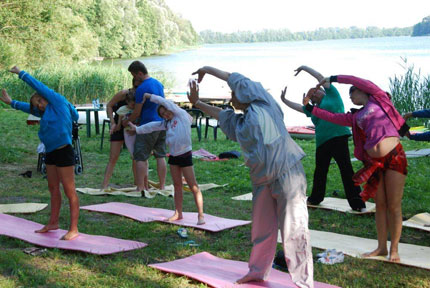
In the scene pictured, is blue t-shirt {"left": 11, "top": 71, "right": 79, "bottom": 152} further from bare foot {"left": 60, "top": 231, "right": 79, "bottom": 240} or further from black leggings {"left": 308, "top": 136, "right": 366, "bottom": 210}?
black leggings {"left": 308, "top": 136, "right": 366, "bottom": 210}

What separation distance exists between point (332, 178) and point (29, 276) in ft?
20.0

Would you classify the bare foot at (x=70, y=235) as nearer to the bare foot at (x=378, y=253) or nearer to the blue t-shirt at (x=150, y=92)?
the blue t-shirt at (x=150, y=92)

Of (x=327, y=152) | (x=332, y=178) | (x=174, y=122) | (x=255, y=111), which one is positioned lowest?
(x=332, y=178)

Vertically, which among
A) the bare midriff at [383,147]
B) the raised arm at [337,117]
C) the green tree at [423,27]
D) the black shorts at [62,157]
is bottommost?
the black shorts at [62,157]

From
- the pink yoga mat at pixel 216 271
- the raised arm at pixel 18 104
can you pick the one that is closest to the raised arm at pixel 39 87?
the raised arm at pixel 18 104

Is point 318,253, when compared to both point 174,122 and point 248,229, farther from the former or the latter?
point 174,122

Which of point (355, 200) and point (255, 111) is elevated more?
point (255, 111)

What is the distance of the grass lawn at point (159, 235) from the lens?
480 cm

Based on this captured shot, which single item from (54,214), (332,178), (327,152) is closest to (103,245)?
(54,214)

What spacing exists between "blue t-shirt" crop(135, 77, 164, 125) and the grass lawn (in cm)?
118

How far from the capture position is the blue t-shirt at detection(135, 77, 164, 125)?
7914mm

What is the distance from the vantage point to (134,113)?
8094 mm

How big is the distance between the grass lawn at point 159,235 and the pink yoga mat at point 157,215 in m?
0.11

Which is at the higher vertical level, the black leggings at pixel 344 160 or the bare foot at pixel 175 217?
the black leggings at pixel 344 160
